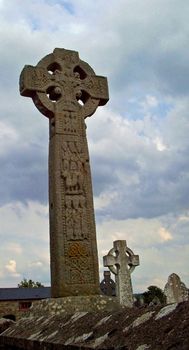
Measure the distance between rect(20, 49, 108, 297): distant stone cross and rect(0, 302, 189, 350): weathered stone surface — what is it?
2111 mm

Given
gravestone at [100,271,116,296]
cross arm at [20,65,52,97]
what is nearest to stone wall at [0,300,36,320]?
gravestone at [100,271,116,296]

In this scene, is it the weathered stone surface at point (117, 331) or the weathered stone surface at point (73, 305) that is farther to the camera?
the weathered stone surface at point (73, 305)

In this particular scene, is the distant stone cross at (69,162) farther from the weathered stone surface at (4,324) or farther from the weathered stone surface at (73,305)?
the weathered stone surface at (4,324)

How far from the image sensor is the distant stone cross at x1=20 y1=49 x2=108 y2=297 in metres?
6.97

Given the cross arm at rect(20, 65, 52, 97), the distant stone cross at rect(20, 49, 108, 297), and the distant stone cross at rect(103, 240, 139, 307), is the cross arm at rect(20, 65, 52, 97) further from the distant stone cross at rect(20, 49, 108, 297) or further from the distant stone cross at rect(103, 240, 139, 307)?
the distant stone cross at rect(103, 240, 139, 307)

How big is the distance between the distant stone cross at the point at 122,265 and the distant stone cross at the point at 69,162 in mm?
7729

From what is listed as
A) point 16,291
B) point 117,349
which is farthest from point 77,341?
point 16,291

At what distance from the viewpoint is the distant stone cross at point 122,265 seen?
14.7m

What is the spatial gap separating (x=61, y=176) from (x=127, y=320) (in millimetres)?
4359

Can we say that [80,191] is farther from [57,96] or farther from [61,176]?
[57,96]

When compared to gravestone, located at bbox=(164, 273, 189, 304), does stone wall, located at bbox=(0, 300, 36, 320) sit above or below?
above

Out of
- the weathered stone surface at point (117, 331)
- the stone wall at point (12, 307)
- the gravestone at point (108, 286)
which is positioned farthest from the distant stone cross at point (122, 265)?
the stone wall at point (12, 307)

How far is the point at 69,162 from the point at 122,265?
8340 mm

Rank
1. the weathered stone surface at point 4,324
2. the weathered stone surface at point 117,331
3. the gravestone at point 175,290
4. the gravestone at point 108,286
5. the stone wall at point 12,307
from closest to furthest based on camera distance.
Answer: the weathered stone surface at point 117,331 < the weathered stone surface at point 4,324 < the gravestone at point 175,290 < the gravestone at point 108,286 < the stone wall at point 12,307
